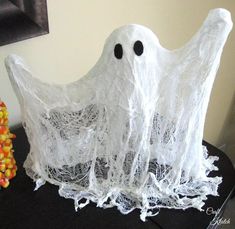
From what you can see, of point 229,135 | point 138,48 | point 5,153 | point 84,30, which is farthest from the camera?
point 229,135

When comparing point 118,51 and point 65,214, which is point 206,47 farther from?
point 65,214

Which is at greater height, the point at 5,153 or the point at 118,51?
the point at 118,51

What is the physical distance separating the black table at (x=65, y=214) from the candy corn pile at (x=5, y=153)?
3 centimetres

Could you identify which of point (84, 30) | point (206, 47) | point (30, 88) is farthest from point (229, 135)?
point (30, 88)

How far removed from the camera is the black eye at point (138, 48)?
1.87ft

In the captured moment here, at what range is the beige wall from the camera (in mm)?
843

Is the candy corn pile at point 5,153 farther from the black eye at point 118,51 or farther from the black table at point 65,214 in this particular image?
the black eye at point 118,51

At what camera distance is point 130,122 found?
62 centimetres

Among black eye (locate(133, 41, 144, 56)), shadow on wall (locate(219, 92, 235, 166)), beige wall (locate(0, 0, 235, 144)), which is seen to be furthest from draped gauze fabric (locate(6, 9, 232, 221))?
shadow on wall (locate(219, 92, 235, 166))

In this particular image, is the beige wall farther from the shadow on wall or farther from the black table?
the shadow on wall

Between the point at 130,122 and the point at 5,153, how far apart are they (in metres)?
0.28

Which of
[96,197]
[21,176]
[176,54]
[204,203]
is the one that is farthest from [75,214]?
[176,54]

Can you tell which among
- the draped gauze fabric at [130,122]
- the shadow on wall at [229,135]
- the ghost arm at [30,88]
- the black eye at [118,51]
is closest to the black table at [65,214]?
the draped gauze fabric at [130,122]

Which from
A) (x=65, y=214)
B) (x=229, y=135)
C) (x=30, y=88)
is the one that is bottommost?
(x=229, y=135)
